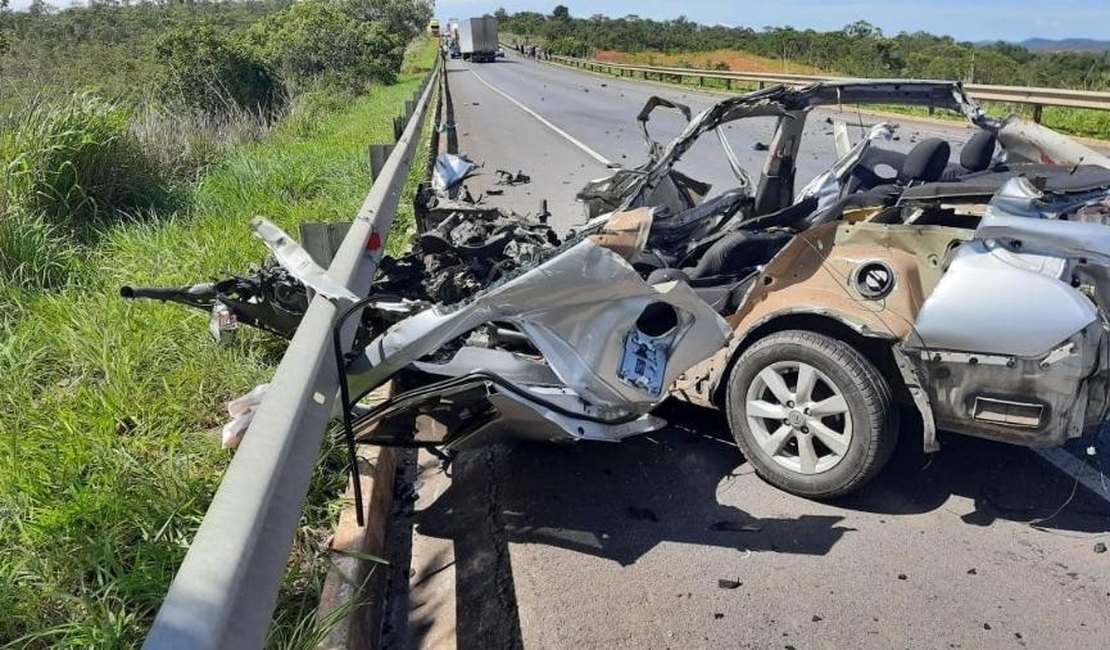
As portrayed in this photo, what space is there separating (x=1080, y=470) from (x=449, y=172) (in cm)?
489

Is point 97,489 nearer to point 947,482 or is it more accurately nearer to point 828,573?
point 828,573

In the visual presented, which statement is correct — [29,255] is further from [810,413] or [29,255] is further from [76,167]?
[810,413]

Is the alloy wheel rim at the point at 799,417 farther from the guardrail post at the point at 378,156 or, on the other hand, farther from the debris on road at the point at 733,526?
the guardrail post at the point at 378,156

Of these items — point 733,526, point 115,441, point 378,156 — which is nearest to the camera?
point 733,526

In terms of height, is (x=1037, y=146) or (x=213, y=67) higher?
(x=213, y=67)

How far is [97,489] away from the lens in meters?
3.30

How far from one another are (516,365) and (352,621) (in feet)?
3.99

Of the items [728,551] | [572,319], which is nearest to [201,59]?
[572,319]

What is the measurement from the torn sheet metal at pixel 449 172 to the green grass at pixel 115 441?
59.3 inches

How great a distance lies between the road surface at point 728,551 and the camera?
9.82ft

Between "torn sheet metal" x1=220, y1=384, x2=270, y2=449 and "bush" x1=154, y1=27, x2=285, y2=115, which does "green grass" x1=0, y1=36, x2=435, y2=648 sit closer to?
"torn sheet metal" x1=220, y1=384, x2=270, y2=449

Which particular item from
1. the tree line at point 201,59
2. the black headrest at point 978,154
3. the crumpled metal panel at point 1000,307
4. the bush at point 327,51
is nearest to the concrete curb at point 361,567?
the crumpled metal panel at point 1000,307

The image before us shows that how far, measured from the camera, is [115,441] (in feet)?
12.3

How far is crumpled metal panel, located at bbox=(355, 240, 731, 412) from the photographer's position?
10.8ft
